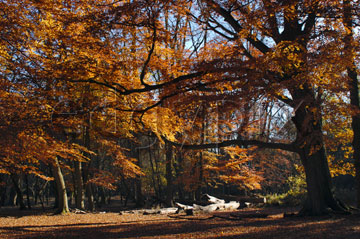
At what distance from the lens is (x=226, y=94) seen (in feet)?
27.2

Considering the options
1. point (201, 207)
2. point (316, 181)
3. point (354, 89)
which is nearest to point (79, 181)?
point (201, 207)

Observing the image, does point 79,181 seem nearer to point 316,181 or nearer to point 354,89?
point 316,181

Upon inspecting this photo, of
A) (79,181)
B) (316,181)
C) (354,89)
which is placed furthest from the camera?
(79,181)

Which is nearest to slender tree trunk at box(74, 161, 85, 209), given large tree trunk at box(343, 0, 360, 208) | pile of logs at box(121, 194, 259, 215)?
pile of logs at box(121, 194, 259, 215)

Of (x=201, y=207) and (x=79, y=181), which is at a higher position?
(x=79, y=181)

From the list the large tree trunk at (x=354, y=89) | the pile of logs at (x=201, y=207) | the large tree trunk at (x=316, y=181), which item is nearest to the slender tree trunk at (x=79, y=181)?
the pile of logs at (x=201, y=207)

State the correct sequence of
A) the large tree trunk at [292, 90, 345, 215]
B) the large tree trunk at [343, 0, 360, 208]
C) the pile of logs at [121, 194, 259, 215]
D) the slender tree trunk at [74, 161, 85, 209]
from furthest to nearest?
the slender tree trunk at [74, 161, 85, 209] → the pile of logs at [121, 194, 259, 215] → the large tree trunk at [292, 90, 345, 215] → the large tree trunk at [343, 0, 360, 208]

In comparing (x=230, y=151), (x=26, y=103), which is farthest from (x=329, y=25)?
(x=230, y=151)

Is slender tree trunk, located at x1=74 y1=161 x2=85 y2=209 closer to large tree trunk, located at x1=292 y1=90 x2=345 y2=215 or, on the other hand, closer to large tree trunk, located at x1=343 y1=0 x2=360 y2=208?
large tree trunk, located at x1=292 y1=90 x2=345 y2=215

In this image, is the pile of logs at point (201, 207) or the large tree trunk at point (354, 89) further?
the pile of logs at point (201, 207)

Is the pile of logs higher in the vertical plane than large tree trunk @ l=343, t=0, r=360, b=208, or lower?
lower

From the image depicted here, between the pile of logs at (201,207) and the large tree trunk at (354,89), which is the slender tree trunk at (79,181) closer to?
the pile of logs at (201,207)

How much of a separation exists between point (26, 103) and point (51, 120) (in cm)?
120

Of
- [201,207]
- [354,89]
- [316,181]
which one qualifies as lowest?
[201,207]
